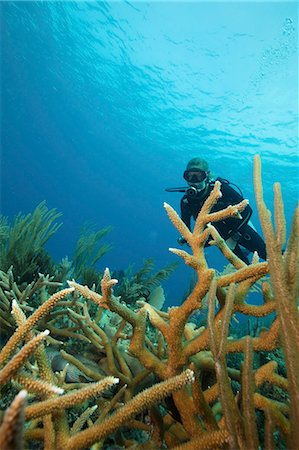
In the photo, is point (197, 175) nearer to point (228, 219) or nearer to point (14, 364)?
point (228, 219)

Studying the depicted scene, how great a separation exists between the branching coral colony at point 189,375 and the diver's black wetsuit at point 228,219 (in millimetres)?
4499

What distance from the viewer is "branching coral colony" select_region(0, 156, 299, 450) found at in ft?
4.08

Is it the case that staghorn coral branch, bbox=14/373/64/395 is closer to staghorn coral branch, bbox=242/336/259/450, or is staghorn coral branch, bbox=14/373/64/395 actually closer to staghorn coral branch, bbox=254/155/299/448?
staghorn coral branch, bbox=242/336/259/450

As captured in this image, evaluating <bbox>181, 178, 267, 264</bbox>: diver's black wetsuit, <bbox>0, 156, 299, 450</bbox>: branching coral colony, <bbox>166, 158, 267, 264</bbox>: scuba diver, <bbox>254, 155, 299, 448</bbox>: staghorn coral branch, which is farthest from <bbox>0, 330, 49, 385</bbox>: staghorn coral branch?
<bbox>181, 178, 267, 264</bbox>: diver's black wetsuit

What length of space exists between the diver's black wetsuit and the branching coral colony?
14.8ft

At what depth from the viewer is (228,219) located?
6.75 m

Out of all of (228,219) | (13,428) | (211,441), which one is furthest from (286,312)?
(228,219)

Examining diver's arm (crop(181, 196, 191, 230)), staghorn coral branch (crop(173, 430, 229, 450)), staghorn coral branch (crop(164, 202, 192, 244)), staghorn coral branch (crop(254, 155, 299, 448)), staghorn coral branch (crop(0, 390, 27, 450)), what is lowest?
staghorn coral branch (crop(0, 390, 27, 450))

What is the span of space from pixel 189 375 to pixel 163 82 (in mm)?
31739

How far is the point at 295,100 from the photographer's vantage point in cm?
2414

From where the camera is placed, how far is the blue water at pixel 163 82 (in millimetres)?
22438

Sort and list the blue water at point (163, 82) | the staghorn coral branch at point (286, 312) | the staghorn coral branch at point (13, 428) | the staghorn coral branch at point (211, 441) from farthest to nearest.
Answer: the blue water at point (163, 82) < the staghorn coral branch at point (211, 441) < the staghorn coral branch at point (286, 312) < the staghorn coral branch at point (13, 428)

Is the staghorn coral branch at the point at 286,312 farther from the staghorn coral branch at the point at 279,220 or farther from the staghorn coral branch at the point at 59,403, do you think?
the staghorn coral branch at the point at 59,403

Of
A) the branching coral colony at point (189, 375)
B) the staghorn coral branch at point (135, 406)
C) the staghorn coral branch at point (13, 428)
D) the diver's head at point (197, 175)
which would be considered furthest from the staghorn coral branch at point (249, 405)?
the diver's head at point (197, 175)
